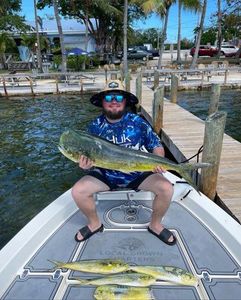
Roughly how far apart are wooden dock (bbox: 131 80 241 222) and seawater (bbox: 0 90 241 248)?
Answer: 249 cm

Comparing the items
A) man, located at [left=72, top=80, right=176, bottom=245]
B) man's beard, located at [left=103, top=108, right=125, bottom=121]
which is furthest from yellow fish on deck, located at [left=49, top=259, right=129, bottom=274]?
man's beard, located at [left=103, top=108, right=125, bottom=121]

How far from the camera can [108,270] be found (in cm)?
308

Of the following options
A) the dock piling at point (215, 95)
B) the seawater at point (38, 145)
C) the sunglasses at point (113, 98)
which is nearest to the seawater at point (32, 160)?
the seawater at point (38, 145)

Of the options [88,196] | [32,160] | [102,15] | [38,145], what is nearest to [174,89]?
[38,145]

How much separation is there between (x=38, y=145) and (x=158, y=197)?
846cm

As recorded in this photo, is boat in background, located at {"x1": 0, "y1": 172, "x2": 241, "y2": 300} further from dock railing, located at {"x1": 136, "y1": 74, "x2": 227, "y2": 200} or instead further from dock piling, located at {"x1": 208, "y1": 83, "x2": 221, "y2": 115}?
dock piling, located at {"x1": 208, "y1": 83, "x2": 221, "y2": 115}

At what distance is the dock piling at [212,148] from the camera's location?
17.1ft

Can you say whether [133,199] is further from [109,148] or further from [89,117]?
[89,117]

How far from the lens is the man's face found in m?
3.92

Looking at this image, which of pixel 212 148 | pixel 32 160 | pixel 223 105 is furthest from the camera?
pixel 223 105

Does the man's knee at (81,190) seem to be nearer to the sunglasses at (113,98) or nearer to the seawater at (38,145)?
the sunglasses at (113,98)

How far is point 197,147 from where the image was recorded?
7754 millimetres

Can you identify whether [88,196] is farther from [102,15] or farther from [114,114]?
[102,15]

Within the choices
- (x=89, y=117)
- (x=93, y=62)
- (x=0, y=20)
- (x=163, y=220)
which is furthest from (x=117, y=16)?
(x=163, y=220)
